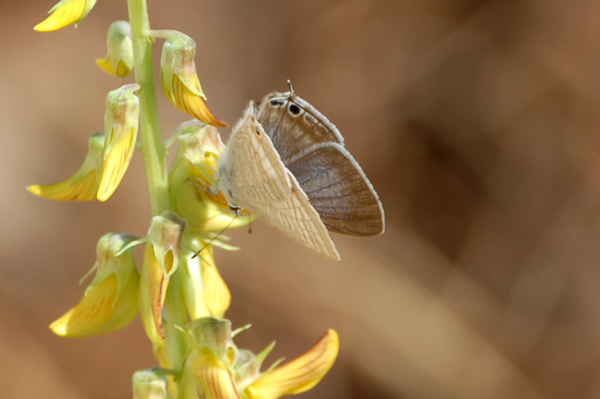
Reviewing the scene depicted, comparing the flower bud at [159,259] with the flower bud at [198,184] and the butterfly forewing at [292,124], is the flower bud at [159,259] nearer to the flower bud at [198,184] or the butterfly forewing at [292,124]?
the flower bud at [198,184]

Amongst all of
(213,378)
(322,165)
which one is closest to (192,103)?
(322,165)

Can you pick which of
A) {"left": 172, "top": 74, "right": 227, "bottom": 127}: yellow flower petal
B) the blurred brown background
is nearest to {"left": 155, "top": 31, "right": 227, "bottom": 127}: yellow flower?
{"left": 172, "top": 74, "right": 227, "bottom": 127}: yellow flower petal

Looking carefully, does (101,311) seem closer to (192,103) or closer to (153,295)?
(153,295)

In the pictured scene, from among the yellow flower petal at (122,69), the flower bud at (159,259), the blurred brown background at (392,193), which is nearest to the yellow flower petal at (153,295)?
the flower bud at (159,259)

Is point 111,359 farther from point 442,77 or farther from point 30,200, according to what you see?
point 442,77

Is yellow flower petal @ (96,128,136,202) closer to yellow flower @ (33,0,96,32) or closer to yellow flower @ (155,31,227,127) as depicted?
yellow flower @ (155,31,227,127)

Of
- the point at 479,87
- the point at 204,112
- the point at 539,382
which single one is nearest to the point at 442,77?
the point at 479,87
